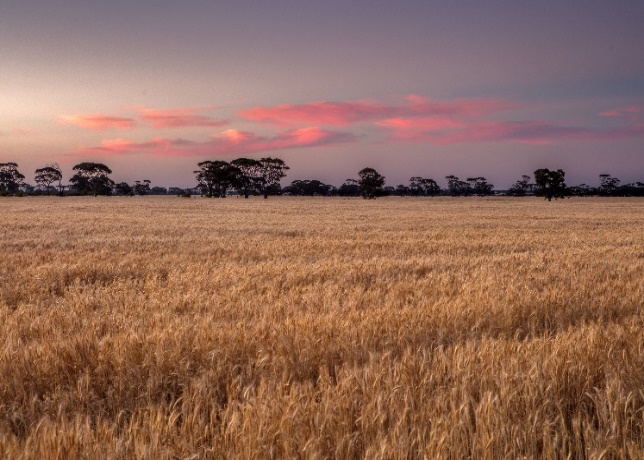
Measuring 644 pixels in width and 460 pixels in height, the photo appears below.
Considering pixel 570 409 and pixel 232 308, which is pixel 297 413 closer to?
pixel 570 409

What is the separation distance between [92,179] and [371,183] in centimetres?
10967

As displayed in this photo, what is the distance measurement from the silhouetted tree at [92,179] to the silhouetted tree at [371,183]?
96.0m

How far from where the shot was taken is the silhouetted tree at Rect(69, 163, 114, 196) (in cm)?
17088

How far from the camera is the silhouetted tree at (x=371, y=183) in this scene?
14225cm

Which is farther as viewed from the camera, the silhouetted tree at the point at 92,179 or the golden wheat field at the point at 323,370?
the silhouetted tree at the point at 92,179

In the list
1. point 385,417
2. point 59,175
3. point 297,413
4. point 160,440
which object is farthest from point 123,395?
point 59,175

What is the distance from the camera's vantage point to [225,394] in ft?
13.1

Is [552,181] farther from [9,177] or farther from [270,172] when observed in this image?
[9,177]

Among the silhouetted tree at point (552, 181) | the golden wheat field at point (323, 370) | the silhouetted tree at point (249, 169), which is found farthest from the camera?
the silhouetted tree at point (249, 169)

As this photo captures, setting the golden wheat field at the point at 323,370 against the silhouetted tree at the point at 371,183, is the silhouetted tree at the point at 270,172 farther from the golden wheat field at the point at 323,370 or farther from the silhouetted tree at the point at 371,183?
the golden wheat field at the point at 323,370

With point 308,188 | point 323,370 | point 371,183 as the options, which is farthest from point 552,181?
point 323,370

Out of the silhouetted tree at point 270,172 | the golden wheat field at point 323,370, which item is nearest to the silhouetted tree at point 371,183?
the silhouetted tree at point 270,172

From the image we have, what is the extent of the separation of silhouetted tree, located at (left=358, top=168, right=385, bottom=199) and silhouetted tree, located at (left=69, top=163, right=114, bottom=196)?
3780 inches

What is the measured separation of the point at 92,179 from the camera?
17462cm
